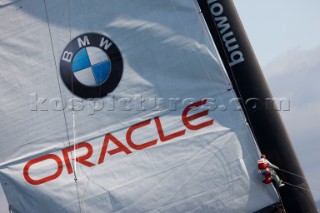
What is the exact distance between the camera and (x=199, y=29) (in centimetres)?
644

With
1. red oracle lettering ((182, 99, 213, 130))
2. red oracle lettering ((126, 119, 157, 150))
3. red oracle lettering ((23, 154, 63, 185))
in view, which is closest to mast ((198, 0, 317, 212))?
red oracle lettering ((182, 99, 213, 130))

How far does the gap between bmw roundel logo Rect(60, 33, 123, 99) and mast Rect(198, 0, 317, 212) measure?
127cm

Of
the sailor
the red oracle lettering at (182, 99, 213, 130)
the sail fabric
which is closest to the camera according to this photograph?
the sailor

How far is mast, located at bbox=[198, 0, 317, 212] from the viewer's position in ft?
20.6

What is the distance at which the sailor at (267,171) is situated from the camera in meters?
6.07

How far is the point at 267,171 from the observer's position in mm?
6094

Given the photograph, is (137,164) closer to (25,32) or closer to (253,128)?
(253,128)

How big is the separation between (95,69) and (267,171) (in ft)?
7.96

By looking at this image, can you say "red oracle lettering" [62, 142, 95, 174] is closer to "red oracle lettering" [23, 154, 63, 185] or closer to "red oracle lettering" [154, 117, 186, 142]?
"red oracle lettering" [23, 154, 63, 185]

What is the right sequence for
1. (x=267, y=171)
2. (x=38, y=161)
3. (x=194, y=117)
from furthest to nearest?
1. (x=38, y=161)
2. (x=194, y=117)
3. (x=267, y=171)

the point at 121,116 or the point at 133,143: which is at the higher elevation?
the point at 121,116

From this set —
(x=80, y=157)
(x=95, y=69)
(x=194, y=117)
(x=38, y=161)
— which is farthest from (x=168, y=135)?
(x=38, y=161)

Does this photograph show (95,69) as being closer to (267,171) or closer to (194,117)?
(194,117)

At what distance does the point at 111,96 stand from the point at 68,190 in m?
1.27
